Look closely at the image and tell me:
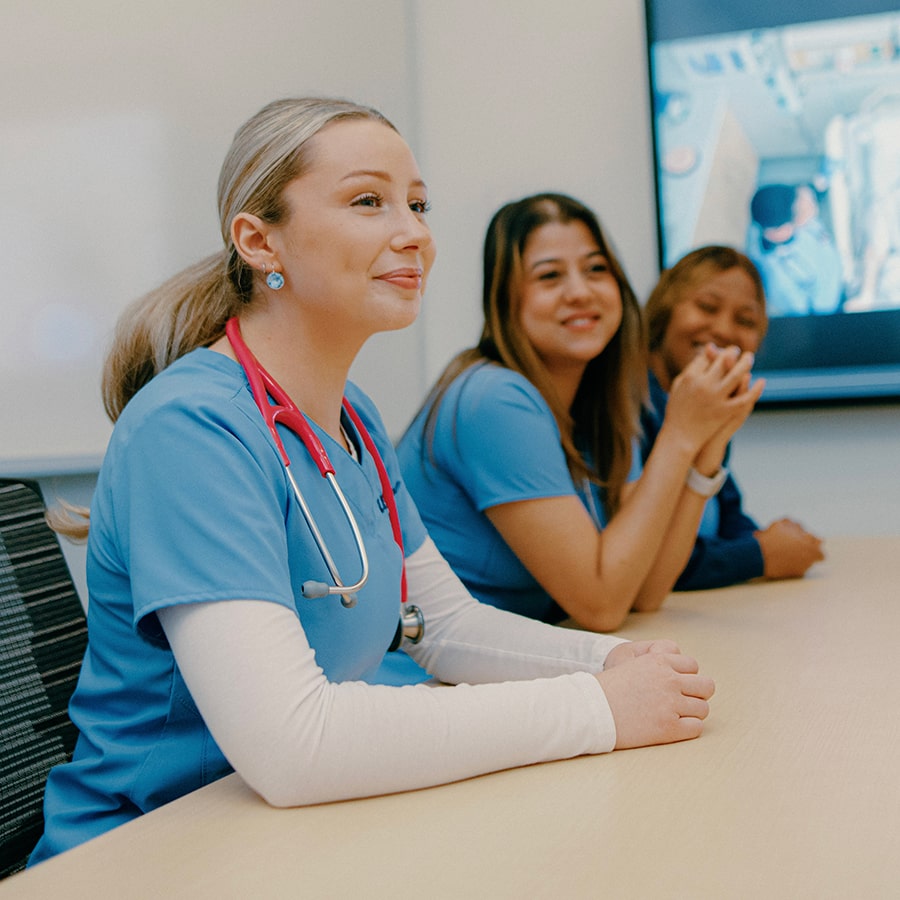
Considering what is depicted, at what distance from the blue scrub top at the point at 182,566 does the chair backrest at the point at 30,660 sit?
4 centimetres

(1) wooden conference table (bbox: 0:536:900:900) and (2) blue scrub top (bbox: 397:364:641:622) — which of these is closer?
(1) wooden conference table (bbox: 0:536:900:900)

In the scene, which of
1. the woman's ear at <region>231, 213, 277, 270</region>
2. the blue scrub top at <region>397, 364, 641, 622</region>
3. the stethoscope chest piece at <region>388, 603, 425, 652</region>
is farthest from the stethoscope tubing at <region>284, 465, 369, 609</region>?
the blue scrub top at <region>397, 364, 641, 622</region>

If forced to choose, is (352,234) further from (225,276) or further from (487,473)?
(487,473)

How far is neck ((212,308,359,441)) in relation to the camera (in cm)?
94

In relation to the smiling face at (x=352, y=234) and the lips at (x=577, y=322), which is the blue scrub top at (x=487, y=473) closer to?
the lips at (x=577, y=322)

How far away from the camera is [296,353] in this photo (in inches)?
37.4

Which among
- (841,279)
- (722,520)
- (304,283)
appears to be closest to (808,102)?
(841,279)

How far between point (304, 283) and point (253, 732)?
1.31 feet

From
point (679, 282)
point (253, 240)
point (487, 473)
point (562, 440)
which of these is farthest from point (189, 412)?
point (679, 282)

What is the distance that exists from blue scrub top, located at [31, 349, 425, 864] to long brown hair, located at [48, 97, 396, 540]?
0.35ft

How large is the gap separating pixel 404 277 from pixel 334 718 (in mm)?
412

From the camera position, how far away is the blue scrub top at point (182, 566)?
0.75 meters

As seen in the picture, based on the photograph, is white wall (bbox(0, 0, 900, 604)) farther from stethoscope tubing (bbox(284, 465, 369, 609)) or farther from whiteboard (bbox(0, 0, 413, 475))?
stethoscope tubing (bbox(284, 465, 369, 609))

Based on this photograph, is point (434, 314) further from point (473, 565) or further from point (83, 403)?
point (473, 565)
